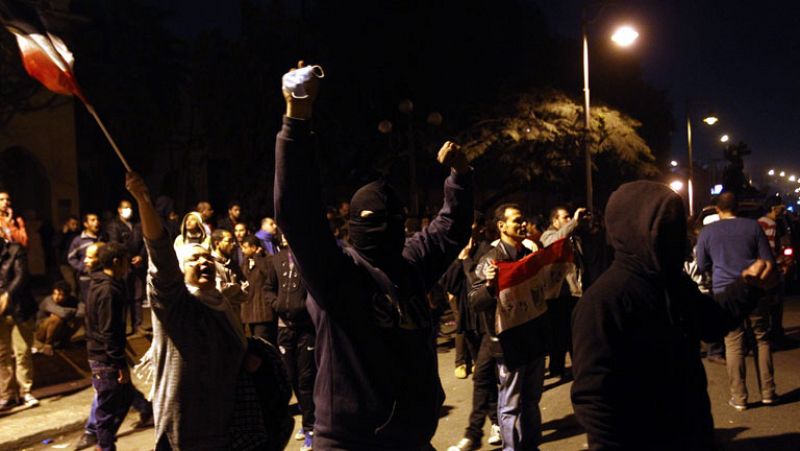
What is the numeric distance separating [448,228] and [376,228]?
47 centimetres

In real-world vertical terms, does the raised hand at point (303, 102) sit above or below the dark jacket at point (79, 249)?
above

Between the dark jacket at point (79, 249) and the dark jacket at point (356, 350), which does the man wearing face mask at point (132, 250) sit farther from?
A: the dark jacket at point (356, 350)

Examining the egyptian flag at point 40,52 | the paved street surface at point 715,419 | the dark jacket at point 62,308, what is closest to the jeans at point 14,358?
the paved street surface at point 715,419

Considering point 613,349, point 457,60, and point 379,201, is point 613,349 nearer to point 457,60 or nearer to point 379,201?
point 379,201

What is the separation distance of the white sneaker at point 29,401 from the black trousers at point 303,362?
3.30m

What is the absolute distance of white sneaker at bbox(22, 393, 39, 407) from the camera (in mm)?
8289

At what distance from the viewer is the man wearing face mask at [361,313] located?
248 cm

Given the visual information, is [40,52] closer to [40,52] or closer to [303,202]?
[40,52]

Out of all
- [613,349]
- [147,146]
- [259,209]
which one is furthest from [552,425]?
[147,146]

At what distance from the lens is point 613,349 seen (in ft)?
9.11

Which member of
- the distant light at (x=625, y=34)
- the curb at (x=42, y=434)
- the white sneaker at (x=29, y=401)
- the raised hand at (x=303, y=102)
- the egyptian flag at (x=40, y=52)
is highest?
the distant light at (x=625, y=34)

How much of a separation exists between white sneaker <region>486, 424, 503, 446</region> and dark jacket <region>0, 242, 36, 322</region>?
557 cm

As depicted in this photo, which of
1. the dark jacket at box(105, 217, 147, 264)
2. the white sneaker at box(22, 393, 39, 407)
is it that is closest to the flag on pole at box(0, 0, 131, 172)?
the white sneaker at box(22, 393, 39, 407)

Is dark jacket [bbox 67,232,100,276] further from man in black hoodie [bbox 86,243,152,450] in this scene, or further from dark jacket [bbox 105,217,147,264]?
man in black hoodie [bbox 86,243,152,450]
